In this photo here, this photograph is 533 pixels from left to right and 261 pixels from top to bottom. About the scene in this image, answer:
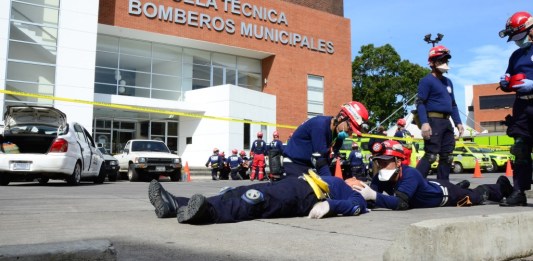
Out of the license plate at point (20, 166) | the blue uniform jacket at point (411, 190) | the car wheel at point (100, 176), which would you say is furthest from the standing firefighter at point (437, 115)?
the car wheel at point (100, 176)

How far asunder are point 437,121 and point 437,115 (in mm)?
95

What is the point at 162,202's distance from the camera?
13.6 ft

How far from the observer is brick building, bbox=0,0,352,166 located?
70.7ft

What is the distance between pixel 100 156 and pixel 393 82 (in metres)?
37.4

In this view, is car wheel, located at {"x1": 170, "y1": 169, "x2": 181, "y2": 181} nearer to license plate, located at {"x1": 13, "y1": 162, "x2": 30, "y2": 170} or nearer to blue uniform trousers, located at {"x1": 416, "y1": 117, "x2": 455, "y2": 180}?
license plate, located at {"x1": 13, "y1": 162, "x2": 30, "y2": 170}

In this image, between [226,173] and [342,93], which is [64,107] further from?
[342,93]

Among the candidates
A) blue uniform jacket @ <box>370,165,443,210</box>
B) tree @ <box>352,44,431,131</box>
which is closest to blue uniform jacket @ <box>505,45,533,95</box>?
blue uniform jacket @ <box>370,165,443,210</box>

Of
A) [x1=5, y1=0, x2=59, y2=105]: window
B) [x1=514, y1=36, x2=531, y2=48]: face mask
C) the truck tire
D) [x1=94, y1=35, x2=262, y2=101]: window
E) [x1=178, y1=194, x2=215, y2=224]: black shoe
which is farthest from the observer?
[x1=94, y1=35, x2=262, y2=101]: window

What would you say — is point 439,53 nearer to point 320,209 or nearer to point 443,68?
point 443,68

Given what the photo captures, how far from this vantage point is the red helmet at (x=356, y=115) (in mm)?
5016

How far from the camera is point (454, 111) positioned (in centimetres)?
665

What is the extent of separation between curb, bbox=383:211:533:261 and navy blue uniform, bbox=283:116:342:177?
2.65 m

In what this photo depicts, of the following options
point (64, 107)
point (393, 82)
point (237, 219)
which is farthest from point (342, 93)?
point (237, 219)

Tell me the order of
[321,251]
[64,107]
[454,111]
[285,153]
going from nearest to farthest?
[321,251]
[285,153]
[454,111]
[64,107]
